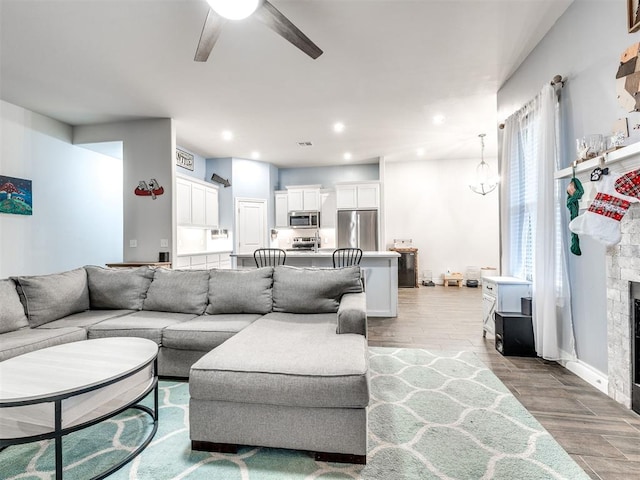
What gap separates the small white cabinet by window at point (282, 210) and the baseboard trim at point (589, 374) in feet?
19.1

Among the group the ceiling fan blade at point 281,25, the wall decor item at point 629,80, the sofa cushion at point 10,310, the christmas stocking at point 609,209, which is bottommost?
the sofa cushion at point 10,310

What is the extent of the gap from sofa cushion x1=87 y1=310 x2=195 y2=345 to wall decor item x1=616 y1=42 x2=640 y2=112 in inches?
135

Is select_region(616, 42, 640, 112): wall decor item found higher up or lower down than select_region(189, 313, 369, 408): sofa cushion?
higher up

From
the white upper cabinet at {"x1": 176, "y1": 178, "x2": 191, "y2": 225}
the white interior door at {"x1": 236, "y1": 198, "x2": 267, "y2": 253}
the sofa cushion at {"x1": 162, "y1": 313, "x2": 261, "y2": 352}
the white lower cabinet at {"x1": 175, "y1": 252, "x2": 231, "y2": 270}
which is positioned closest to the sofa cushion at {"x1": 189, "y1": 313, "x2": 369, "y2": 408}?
the sofa cushion at {"x1": 162, "y1": 313, "x2": 261, "y2": 352}

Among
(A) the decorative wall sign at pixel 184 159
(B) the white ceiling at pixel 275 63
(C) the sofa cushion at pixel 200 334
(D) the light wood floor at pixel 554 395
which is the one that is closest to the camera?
(D) the light wood floor at pixel 554 395

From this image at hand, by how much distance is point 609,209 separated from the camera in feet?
6.23

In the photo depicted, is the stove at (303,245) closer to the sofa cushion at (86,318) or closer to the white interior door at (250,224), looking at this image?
the white interior door at (250,224)

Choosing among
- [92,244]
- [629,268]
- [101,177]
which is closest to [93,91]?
[101,177]

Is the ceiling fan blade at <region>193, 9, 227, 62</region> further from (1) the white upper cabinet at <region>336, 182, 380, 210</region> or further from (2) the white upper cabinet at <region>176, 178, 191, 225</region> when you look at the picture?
(1) the white upper cabinet at <region>336, 182, 380, 210</region>

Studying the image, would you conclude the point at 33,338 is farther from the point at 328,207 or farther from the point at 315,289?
the point at 328,207

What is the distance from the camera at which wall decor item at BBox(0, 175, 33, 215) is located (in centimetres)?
370

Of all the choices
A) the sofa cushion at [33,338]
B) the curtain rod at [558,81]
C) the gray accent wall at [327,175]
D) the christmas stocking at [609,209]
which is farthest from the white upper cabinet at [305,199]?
the christmas stocking at [609,209]

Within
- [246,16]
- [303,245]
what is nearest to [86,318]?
[246,16]

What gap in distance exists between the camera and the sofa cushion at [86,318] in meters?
2.46
